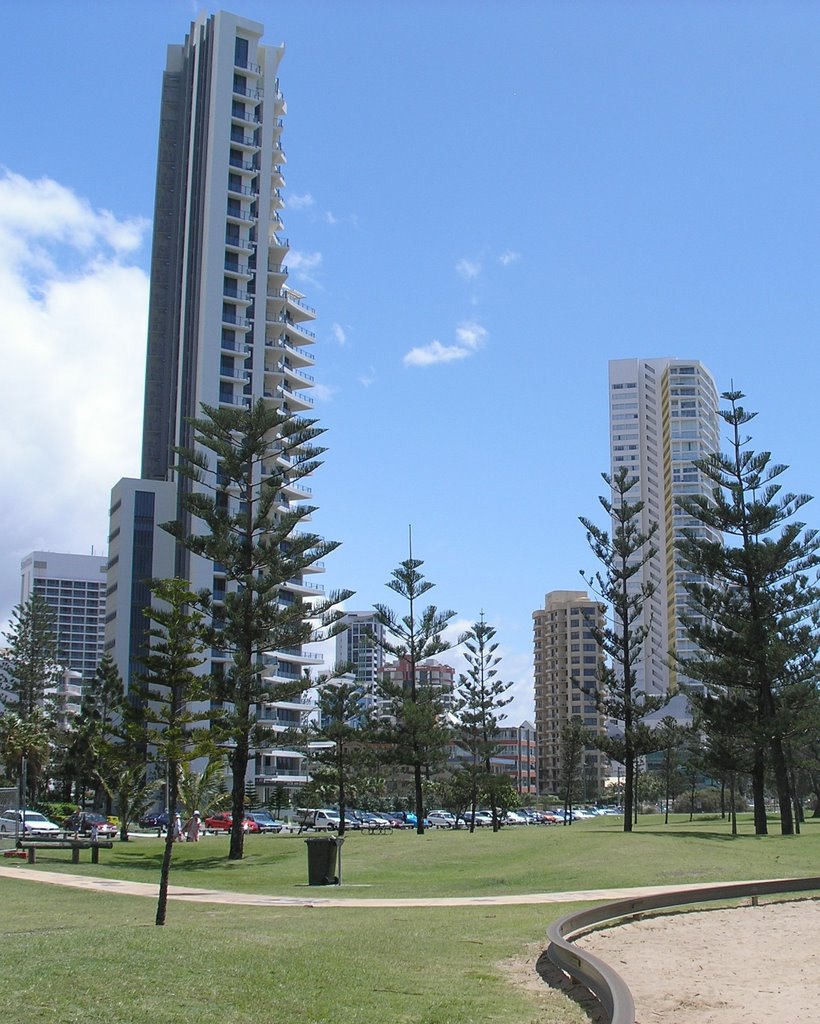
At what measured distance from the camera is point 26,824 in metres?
40.2

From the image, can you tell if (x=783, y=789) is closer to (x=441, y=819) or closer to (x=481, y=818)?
(x=441, y=819)

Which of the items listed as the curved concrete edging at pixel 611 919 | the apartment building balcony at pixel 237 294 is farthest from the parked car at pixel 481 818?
the curved concrete edging at pixel 611 919

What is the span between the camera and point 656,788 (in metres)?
81.1

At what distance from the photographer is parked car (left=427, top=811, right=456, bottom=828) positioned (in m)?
61.5

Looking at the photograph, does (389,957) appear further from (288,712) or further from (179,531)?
(288,712)

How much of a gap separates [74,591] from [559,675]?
64887 millimetres

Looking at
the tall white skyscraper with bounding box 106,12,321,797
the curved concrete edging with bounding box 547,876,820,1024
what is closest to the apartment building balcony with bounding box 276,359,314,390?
Answer: the tall white skyscraper with bounding box 106,12,321,797

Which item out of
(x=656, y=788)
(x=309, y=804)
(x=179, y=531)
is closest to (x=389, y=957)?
(x=179, y=531)

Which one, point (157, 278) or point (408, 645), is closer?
point (408, 645)

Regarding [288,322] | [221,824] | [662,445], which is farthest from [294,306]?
[662,445]

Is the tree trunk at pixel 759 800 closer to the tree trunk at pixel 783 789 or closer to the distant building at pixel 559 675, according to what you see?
the tree trunk at pixel 783 789

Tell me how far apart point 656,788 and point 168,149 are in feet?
211

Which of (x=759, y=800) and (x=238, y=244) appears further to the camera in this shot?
(x=238, y=244)

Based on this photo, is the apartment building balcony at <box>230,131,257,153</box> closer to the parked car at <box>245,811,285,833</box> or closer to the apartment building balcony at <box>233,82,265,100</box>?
the apartment building balcony at <box>233,82,265,100</box>
